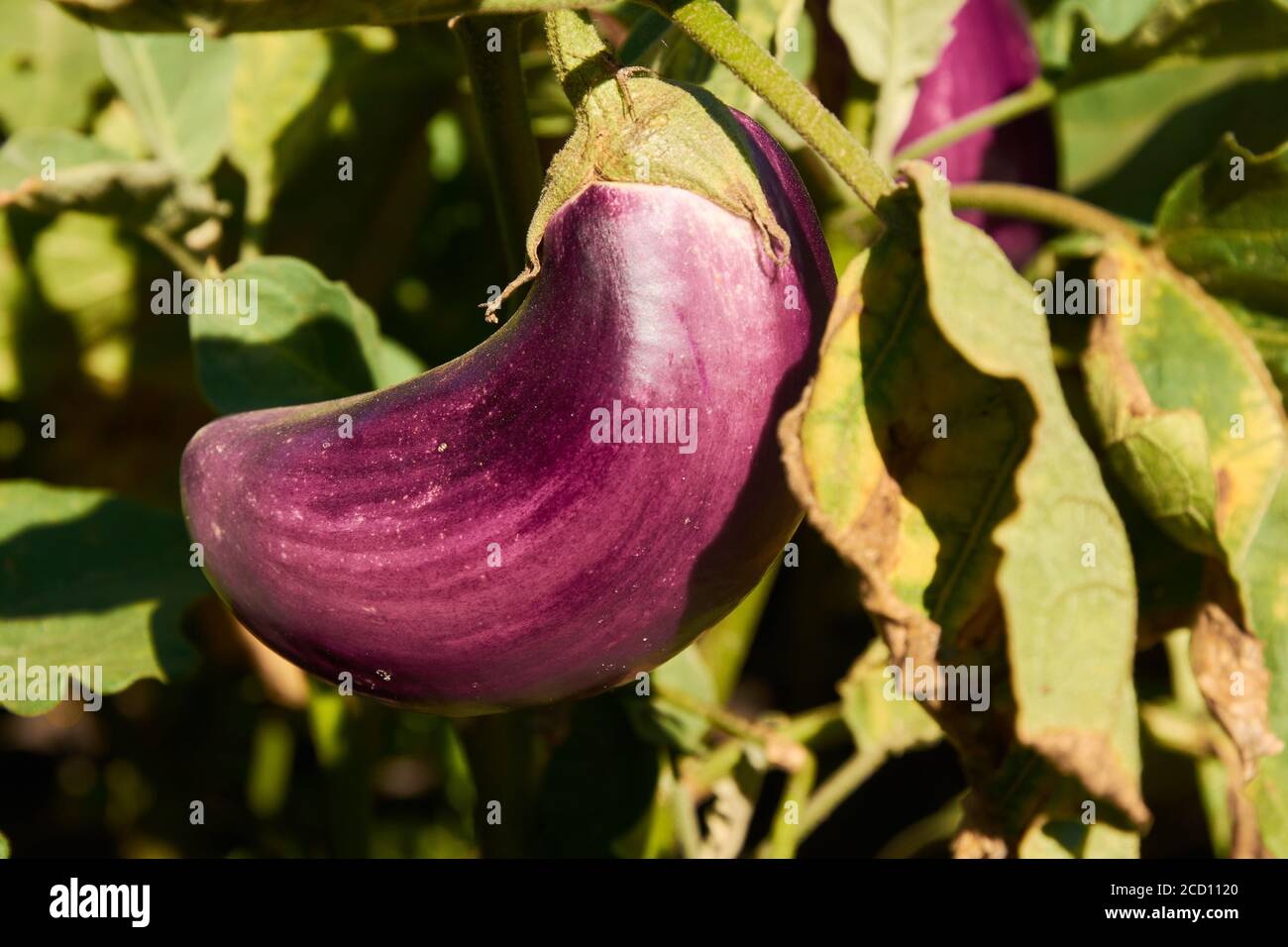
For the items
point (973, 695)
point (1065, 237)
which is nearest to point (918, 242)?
point (973, 695)

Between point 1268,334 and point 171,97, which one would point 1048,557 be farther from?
point 171,97

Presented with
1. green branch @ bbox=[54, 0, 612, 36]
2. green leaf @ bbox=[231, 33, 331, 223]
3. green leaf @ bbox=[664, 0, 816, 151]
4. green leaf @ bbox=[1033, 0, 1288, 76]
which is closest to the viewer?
green branch @ bbox=[54, 0, 612, 36]

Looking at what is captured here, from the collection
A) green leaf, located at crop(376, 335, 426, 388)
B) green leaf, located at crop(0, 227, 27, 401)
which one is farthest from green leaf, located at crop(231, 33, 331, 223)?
green leaf, located at crop(0, 227, 27, 401)

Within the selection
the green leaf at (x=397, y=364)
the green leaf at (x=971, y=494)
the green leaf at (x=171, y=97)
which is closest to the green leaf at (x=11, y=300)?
the green leaf at (x=171, y=97)

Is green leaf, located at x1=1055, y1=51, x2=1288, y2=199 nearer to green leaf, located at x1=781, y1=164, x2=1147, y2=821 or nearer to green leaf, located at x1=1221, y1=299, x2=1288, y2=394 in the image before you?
green leaf, located at x1=1221, y1=299, x2=1288, y2=394

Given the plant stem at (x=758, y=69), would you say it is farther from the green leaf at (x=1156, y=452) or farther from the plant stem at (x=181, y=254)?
the plant stem at (x=181, y=254)
